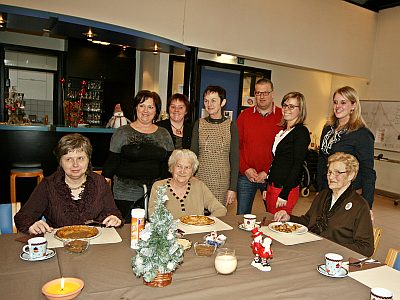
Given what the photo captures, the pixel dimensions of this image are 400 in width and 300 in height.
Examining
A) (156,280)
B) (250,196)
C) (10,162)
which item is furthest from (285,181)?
(10,162)

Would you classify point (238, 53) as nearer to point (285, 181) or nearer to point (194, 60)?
point (194, 60)

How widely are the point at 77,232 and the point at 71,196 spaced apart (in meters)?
0.31

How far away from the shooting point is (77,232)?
1706 millimetres

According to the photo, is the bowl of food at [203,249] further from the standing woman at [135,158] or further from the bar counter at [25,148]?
the bar counter at [25,148]

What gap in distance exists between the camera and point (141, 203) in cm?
256

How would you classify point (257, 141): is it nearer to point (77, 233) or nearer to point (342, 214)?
point (342, 214)

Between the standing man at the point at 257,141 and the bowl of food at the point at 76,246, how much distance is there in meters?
1.73

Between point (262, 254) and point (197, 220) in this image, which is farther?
point (197, 220)

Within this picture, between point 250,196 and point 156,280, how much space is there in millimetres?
1914

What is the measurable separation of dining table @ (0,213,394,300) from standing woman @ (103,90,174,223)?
869 millimetres

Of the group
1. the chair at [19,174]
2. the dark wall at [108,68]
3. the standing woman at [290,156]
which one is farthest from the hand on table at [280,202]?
the dark wall at [108,68]

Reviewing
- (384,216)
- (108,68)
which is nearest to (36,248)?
(384,216)

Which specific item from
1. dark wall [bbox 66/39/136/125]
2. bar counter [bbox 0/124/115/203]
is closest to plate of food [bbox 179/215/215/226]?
bar counter [bbox 0/124/115/203]

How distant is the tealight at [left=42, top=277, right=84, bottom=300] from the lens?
1120 mm
